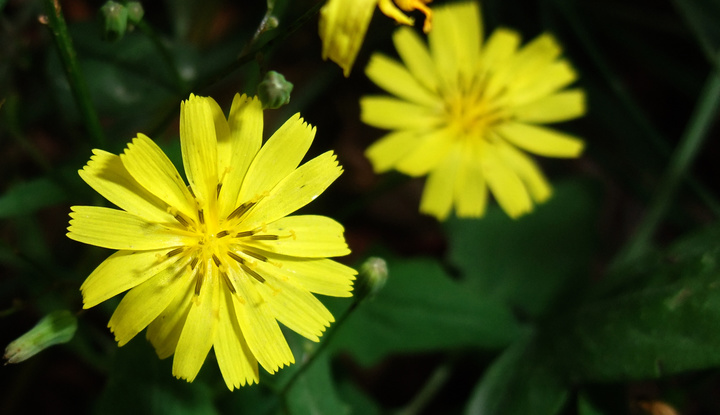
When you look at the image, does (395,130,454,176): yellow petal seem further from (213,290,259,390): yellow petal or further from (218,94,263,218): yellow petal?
(213,290,259,390): yellow petal

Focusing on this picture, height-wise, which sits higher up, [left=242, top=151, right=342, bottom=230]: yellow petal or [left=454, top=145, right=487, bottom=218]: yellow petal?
[left=242, top=151, right=342, bottom=230]: yellow petal

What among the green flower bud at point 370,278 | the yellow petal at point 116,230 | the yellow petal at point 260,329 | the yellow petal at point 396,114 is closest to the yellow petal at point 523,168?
the yellow petal at point 396,114

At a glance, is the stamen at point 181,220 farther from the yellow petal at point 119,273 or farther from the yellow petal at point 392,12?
the yellow petal at point 392,12

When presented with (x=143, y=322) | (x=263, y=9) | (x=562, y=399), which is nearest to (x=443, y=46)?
(x=263, y=9)

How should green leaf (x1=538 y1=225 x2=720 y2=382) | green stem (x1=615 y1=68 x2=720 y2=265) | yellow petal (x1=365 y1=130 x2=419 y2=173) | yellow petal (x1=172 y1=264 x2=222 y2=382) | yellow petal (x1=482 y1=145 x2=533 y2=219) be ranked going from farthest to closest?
1. green stem (x1=615 y1=68 x2=720 y2=265)
2. yellow petal (x1=482 y1=145 x2=533 y2=219)
3. yellow petal (x1=365 y1=130 x2=419 y2=173)
4. green leaf (x1=538 y1=225 x2=720 y2=382)
5. yellow petal (x1=172 y1=264 x2=222 y2=382)

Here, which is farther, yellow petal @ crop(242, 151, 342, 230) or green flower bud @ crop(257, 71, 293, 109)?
yellow petal @ crop(242, 151, 342, 230)

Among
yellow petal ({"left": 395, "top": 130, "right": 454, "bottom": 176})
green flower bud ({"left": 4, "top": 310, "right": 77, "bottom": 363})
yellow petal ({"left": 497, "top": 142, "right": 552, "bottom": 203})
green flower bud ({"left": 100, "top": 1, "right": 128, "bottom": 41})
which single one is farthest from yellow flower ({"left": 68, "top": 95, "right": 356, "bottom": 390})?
yellow petal ({"left": 497, "top": 142, "right": 552, "bottom": 203})
